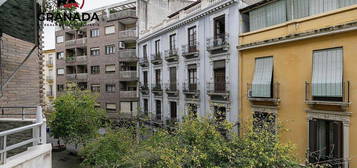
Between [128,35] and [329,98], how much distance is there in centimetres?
2279

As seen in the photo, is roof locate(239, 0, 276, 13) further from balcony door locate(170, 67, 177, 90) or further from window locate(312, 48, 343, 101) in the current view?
balcony door locate(170, 67, 177, 90)

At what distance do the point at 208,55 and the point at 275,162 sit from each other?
10320 millimetres

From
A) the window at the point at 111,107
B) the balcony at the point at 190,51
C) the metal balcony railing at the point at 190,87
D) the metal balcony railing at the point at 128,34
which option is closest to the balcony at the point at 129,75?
the window at the point at 111,107

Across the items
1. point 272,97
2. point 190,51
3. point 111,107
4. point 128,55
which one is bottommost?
point 111,107

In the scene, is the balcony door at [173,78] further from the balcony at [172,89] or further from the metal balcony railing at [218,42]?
the metal balcony railing at [218,42]

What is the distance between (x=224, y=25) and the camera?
1546cm

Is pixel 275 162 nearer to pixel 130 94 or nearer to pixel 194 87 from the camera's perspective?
pixel 194 87

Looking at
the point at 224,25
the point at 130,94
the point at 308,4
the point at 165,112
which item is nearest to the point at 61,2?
the point at 224,25

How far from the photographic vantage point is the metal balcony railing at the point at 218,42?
14.4 metres

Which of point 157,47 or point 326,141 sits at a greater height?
point 157,47

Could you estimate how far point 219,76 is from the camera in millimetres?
15398

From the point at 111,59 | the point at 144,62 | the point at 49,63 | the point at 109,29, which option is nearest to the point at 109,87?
the point at 111,59

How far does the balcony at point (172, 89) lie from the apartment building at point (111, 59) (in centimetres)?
764

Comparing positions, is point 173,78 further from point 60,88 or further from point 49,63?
point 49,63
